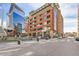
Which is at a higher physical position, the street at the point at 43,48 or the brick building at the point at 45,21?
the brick building at the point at 45,21

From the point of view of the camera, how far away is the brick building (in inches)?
256

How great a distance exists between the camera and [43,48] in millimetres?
6363

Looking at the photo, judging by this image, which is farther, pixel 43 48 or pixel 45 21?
pixel 45 21

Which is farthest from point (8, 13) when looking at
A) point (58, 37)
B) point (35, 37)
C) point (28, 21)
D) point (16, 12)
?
point (58, 37)

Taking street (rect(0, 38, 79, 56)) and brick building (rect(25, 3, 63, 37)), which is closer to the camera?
street (rect(0, 38, 79, 56))

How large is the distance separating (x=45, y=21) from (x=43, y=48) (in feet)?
2.78

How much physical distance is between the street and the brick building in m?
0.27

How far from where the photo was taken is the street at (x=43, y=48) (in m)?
6.11

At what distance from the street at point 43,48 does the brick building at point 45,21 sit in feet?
0.90

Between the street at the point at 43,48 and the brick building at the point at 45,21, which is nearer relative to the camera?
the street at the point at 43,48

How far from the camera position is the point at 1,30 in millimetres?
6551

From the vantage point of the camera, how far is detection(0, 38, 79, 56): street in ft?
20.0

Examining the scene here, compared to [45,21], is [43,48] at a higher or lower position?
lower

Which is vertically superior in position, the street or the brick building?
the brick building
